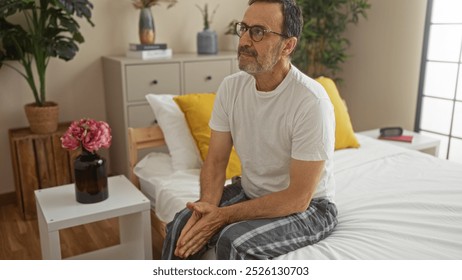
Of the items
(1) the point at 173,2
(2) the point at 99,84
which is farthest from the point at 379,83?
(2) the point at 99,84

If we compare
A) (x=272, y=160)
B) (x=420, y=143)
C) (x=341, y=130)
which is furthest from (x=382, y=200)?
(x=420, y=143)

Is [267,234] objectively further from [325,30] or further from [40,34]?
[325,30]

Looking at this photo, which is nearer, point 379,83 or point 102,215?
point 102,215

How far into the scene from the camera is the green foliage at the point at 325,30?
323 centimetres

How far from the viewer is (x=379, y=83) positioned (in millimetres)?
3412

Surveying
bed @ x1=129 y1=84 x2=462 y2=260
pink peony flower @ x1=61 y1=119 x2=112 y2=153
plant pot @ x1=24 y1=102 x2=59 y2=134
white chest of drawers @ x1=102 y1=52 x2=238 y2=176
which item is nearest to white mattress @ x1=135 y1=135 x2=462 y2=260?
bed @ x1=129 y1=84 x2=462 y2=260

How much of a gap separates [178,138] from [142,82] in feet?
2.71

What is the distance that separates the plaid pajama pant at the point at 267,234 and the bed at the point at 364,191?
0.03 metres

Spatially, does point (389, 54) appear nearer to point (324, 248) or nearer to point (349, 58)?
point (349, 58)

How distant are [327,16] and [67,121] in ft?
6.81

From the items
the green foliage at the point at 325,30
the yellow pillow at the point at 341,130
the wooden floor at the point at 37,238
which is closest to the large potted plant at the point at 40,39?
the wooden floor at the point at 37,238

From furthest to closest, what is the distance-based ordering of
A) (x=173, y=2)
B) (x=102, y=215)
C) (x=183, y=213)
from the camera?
(x=173, y=2) < (x=102, y=215) < (x=183, y=213)

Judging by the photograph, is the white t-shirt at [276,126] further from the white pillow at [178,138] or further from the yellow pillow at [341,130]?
the yellow pillow at [341,130]
